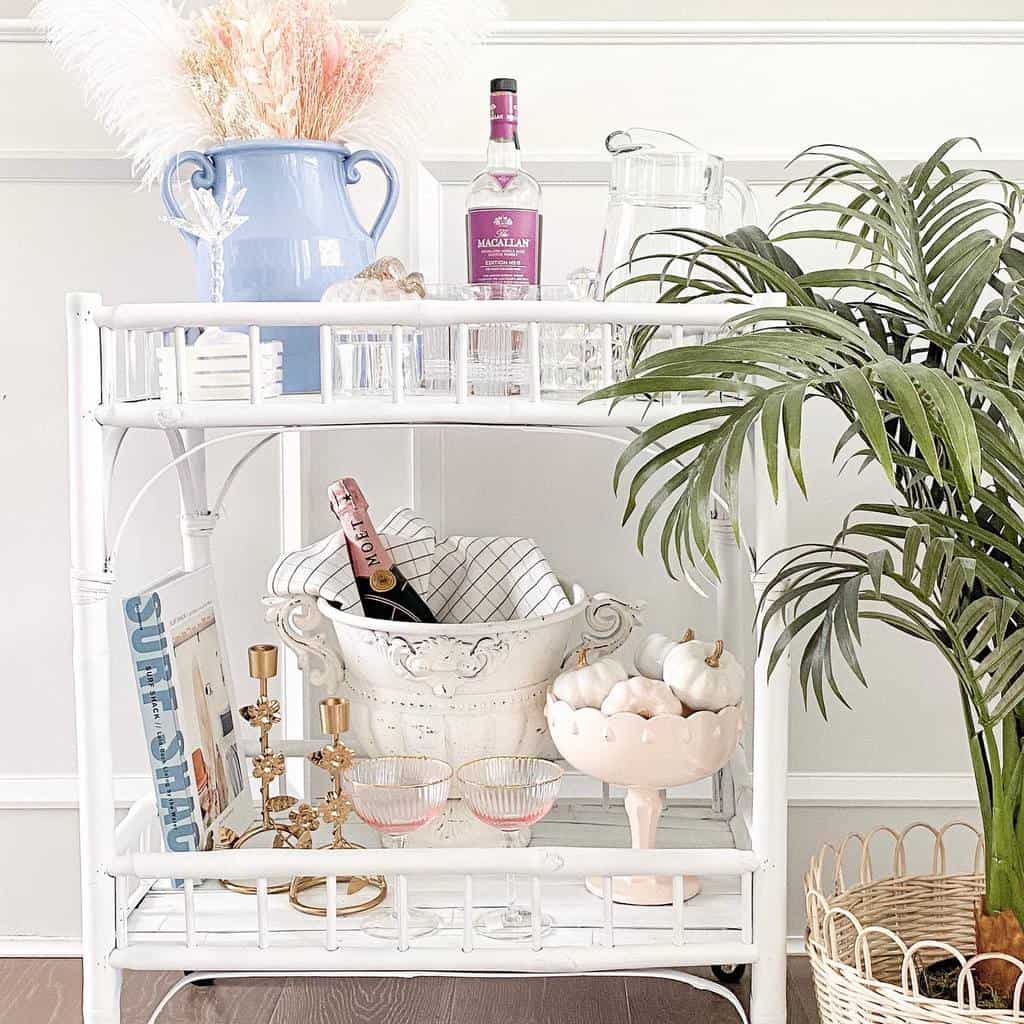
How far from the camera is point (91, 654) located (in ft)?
→ 4.08

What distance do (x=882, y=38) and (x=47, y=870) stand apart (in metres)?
1.68

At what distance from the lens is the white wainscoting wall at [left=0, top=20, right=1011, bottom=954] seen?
1.70 meters

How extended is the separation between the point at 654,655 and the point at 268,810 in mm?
502

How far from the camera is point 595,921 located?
1.33m

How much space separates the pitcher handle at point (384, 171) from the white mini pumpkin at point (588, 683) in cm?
57

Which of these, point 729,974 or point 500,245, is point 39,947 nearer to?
point 729,974

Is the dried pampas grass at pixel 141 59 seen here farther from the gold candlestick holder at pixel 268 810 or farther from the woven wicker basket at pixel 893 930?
the woven wicker basket at pixel 893 930

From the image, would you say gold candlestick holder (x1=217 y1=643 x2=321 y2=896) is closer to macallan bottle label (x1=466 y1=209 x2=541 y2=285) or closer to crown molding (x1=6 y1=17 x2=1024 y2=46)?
macallan bottle label (x1=466 y1=209 x2=541 y2=285)

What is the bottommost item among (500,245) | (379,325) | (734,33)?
(379,325)

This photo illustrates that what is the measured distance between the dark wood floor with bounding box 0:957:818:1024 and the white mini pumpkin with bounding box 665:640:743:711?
490 millimetres

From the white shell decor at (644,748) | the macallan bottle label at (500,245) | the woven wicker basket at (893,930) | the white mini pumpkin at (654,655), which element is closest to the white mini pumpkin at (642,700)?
the white shell decor at (644,748)

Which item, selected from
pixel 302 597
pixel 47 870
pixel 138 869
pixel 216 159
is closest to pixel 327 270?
pixel 216 159

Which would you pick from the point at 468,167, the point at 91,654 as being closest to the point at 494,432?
the point at 468,167

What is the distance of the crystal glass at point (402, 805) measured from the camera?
1.33 metres
